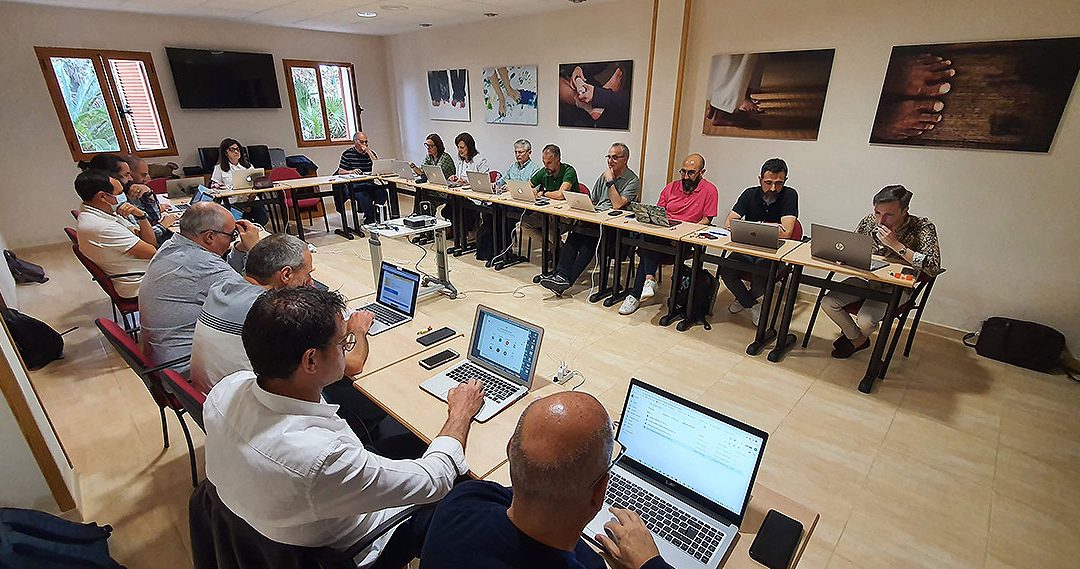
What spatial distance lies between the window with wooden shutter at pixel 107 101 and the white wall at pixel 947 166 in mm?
6533

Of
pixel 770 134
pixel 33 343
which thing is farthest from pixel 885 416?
pixel 33 343

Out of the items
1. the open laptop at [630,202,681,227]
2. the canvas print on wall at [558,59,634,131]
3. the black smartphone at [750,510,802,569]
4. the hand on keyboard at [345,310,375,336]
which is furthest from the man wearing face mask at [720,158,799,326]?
the hand on keyboard at [345,310,375,336]

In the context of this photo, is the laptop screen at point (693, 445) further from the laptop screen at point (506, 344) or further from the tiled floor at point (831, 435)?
the tiled floor at point (831, 435)

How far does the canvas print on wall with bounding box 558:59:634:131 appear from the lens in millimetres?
5081

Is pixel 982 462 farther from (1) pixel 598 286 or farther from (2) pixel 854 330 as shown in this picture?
(1) pixel 598 286

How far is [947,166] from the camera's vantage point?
3.40m

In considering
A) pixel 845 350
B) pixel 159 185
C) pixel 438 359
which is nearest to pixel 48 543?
pixel 438 359

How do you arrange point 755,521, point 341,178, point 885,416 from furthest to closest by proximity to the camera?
point 341,178
point 885,416
point 755,521

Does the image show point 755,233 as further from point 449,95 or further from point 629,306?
point 449,95

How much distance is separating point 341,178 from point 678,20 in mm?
4194

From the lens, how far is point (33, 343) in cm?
306

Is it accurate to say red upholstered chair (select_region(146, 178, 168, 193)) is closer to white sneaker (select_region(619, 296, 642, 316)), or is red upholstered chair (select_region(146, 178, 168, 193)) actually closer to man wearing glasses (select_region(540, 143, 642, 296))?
man wearing glasses (select_region(540, 143, 642, 296))

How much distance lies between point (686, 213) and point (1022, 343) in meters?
2.38

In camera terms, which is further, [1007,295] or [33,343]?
[1007,295]
